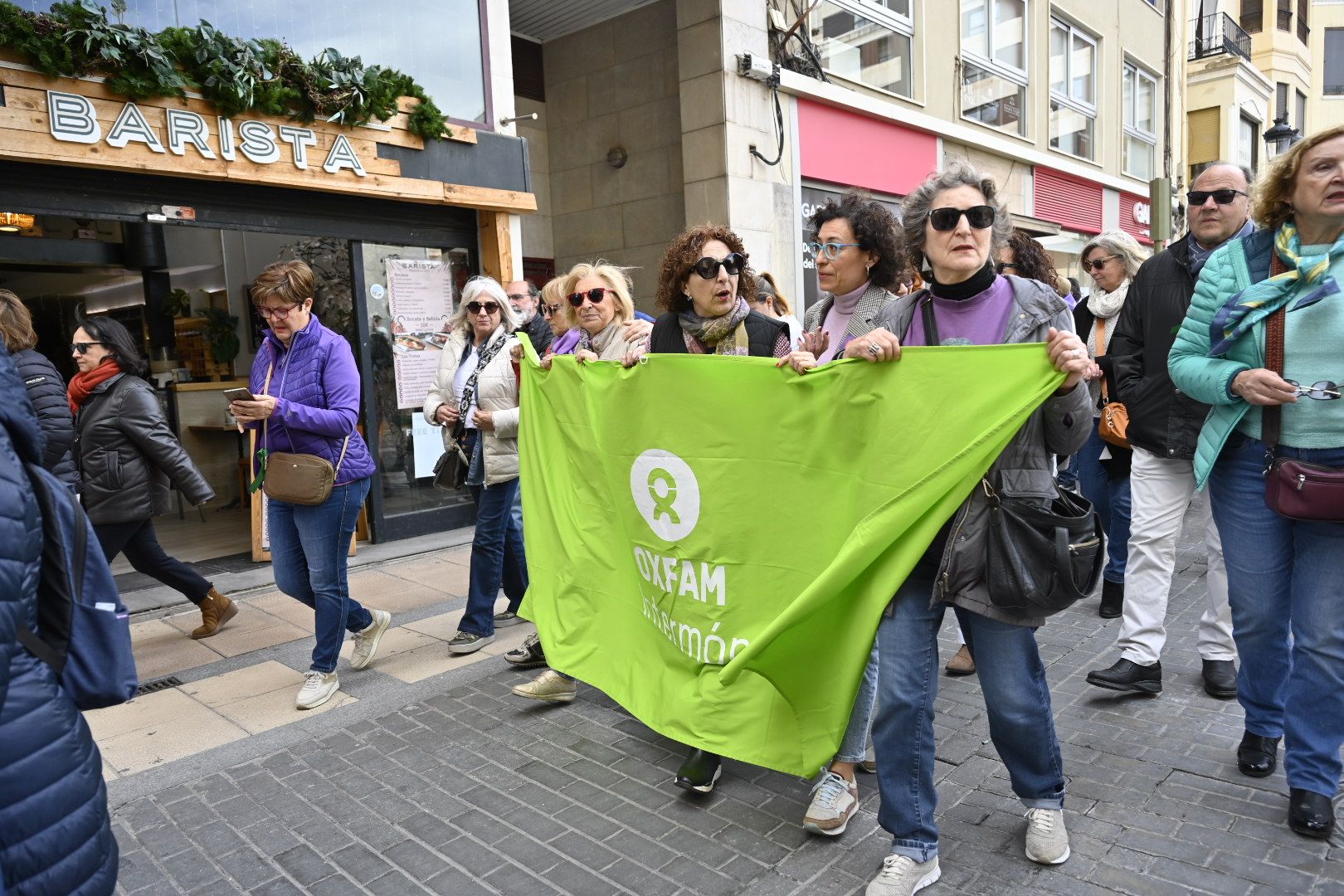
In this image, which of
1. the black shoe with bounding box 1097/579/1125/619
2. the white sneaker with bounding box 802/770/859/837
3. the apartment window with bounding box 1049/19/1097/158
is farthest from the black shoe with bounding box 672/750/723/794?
the apartment window with bounding box 1049/19/1097/158

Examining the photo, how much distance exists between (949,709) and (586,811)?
5.51 ft

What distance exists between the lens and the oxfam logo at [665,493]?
3391 millimetres

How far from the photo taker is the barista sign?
19.2 ft

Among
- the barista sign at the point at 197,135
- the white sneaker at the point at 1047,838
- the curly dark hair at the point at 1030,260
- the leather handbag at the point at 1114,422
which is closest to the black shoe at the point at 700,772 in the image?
the white sneaker at the point at 1047,838

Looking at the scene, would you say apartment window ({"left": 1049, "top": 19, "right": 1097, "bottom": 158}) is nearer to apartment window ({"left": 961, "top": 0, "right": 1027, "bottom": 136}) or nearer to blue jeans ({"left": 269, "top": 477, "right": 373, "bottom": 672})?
apartment window ({"left": 961, "top": 0, "right": 1027, "bottom": 136})

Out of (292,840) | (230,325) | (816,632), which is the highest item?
(230,325)

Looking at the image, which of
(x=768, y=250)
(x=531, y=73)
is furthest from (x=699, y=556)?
(x=531, y=73)

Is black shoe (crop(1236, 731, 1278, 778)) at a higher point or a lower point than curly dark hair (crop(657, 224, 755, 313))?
lower

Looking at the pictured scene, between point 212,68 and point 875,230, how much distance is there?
5097 mm

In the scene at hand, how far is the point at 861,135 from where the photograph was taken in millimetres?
12328

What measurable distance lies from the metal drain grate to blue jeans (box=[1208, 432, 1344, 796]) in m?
4.96

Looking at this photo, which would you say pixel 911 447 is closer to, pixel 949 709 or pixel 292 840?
pixel 949 709

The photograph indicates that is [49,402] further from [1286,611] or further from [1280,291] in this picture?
[1286,611]

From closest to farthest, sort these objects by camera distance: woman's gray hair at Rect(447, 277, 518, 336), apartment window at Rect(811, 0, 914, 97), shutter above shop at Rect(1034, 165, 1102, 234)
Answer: woman's gray hair at Rect(447, 277, 518, 336)
apartment window at Rect(811, 0, 914, 97)
shutter above shop at Rect(1034, 165, 1102, 234)
